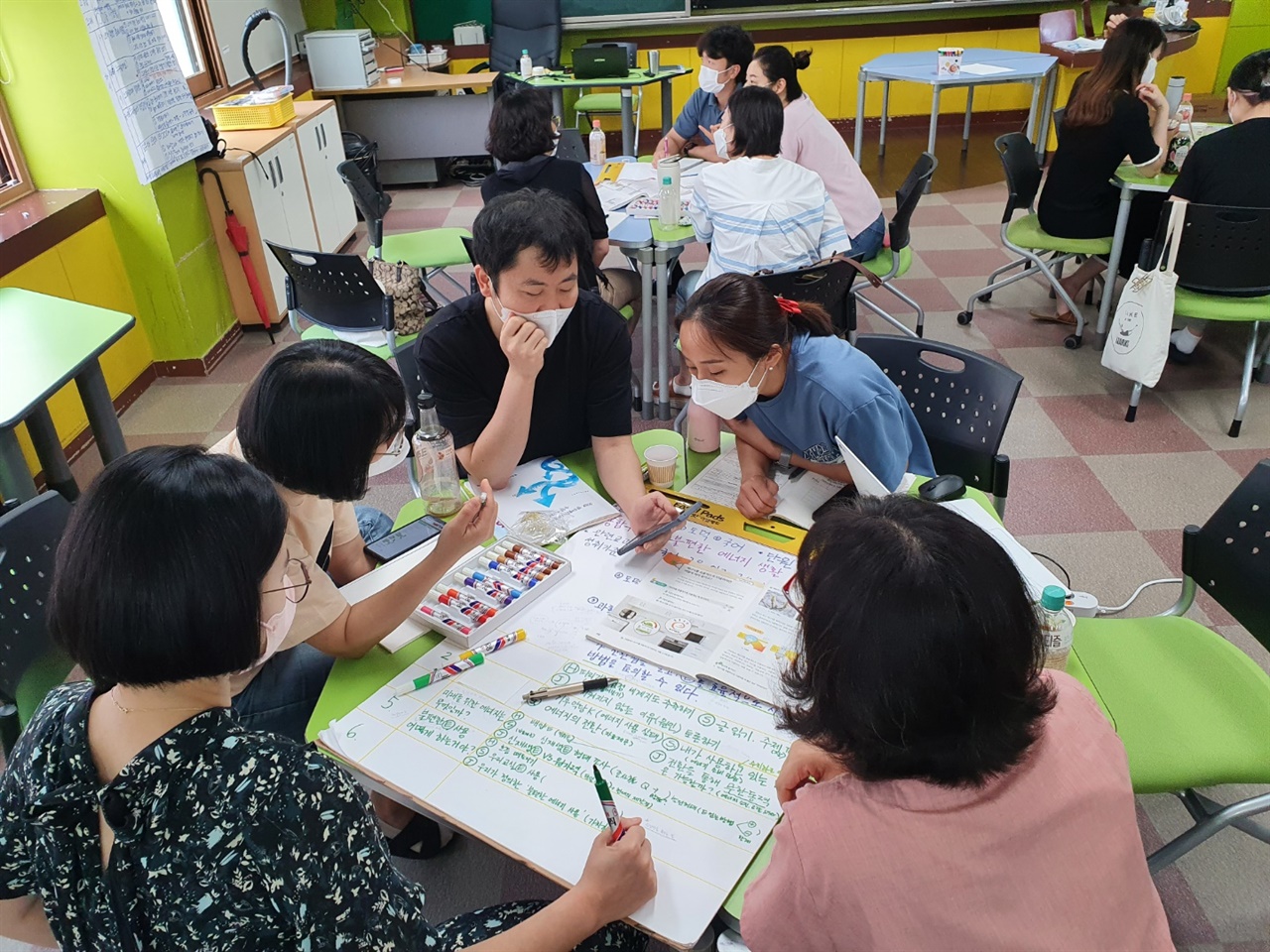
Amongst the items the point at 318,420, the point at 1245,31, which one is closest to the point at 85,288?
the point at 318,420

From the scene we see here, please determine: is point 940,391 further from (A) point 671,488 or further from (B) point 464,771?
(B) point 464,771

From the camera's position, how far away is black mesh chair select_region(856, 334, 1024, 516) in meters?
1.94

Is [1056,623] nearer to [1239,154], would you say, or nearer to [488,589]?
[488,589]

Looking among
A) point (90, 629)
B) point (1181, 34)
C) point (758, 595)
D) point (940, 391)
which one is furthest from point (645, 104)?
point (90, 629)

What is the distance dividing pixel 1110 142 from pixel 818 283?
1.73 meters

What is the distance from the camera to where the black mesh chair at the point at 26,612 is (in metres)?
1.53

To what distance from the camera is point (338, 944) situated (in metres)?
0.90

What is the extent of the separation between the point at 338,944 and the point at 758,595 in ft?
2.59

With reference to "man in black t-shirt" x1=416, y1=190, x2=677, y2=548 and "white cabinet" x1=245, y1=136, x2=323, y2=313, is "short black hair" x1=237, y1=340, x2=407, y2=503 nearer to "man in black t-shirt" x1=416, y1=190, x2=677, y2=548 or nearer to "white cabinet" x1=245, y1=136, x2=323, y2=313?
"man in black t-shirt" x1=416, y1=190, x2=677, y2=548

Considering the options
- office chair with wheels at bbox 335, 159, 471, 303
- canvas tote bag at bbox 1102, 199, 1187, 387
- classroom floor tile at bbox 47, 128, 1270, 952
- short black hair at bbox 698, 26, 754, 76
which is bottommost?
classroom floor tile at bbox 47, 128, 1270, 952

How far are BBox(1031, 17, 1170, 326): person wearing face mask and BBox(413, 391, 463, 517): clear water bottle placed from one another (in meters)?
3.25

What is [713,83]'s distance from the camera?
4.25 m

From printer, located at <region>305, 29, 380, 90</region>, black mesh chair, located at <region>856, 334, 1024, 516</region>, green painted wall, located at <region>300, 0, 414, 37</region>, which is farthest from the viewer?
green painted wall, located at <region>300, 0, 414, 37</region>

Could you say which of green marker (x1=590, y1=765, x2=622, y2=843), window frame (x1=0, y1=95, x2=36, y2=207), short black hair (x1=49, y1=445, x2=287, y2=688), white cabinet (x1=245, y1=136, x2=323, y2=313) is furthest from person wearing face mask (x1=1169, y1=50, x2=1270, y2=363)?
window frame (x1=0, y1=95, x2=36, y2=207)
